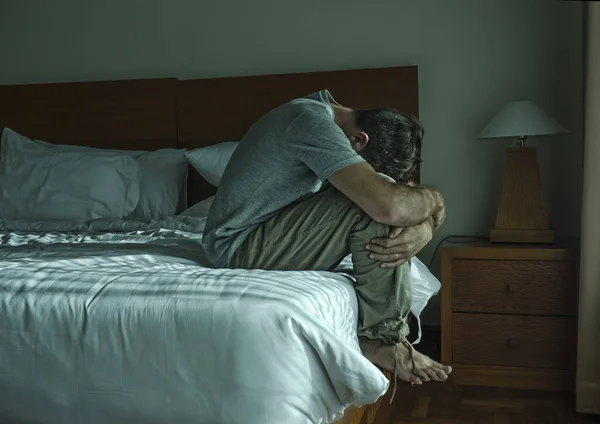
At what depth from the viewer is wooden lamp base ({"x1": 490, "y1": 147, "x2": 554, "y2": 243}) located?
2.66 m

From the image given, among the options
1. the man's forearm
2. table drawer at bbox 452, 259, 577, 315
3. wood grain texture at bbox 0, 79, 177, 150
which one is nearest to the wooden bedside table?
table drawer at bbox 452, 259, 577, 315

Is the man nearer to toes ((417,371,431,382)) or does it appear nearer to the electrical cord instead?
toes ((417,371,431,382))

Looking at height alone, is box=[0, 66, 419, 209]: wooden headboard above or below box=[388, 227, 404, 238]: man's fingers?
above

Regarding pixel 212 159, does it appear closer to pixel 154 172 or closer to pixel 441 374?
pixel 154 172

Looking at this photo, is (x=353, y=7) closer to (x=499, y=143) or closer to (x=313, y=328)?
(x=499, y=143)

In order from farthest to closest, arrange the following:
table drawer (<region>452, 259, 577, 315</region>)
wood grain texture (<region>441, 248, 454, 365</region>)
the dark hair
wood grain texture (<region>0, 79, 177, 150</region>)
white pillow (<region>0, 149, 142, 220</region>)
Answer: wood grain texture (<region>0, 79, 177, 150</region>) → white pillow (<region>0, 149, 142, 220</region>) → wood grain texture (<region>441, 248, 454, 365</region>) → table drawer (<region>452, 259, 577, 315</region>) → the dark hair

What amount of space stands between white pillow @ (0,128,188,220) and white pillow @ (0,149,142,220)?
5cm

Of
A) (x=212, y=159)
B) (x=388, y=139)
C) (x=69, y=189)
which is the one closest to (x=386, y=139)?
(x=388, y=139)

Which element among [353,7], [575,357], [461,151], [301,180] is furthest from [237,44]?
[575,357]

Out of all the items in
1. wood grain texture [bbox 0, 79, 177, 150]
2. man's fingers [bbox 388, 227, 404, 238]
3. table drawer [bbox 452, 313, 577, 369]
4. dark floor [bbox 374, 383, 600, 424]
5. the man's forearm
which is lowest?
dark floor [bbox 374, 383, 600, 424]

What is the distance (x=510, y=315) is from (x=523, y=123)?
28.3 inches

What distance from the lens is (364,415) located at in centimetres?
203

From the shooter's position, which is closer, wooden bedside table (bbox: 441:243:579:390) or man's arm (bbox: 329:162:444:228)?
man's arm (bbox: 329:162:444:228)

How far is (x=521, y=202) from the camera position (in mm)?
2688
